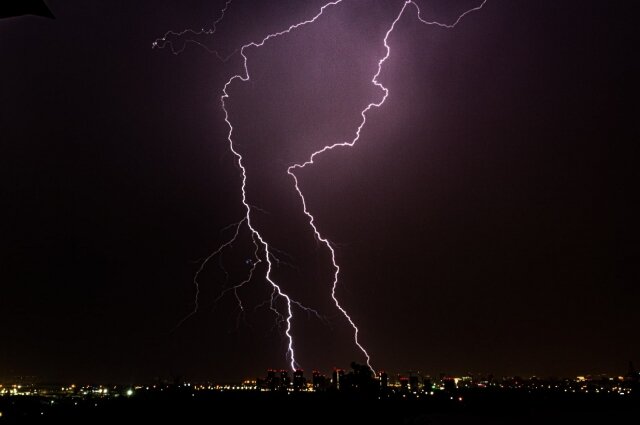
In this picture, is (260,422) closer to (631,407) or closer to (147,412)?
(147,412)

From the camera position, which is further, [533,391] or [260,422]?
[533,391]

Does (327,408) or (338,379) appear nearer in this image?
(327,408)

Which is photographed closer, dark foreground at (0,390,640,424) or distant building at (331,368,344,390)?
dark foreground at (0,390,640,424)

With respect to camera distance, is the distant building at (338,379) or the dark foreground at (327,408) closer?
the dark foreground at (327,408)

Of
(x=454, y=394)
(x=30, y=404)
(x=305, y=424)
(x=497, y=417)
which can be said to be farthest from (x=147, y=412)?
(x=454, y=394)

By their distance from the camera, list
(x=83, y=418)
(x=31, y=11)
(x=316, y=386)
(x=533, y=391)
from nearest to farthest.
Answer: (x=31, y=11) < (x=83, y=418) < (x=316, y=386) < (x=533, y=391)

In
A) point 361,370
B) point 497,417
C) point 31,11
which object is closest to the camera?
point 31,11

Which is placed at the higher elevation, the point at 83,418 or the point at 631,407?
the point at 83,418

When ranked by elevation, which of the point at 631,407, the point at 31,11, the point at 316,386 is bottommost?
the point at 631,407
